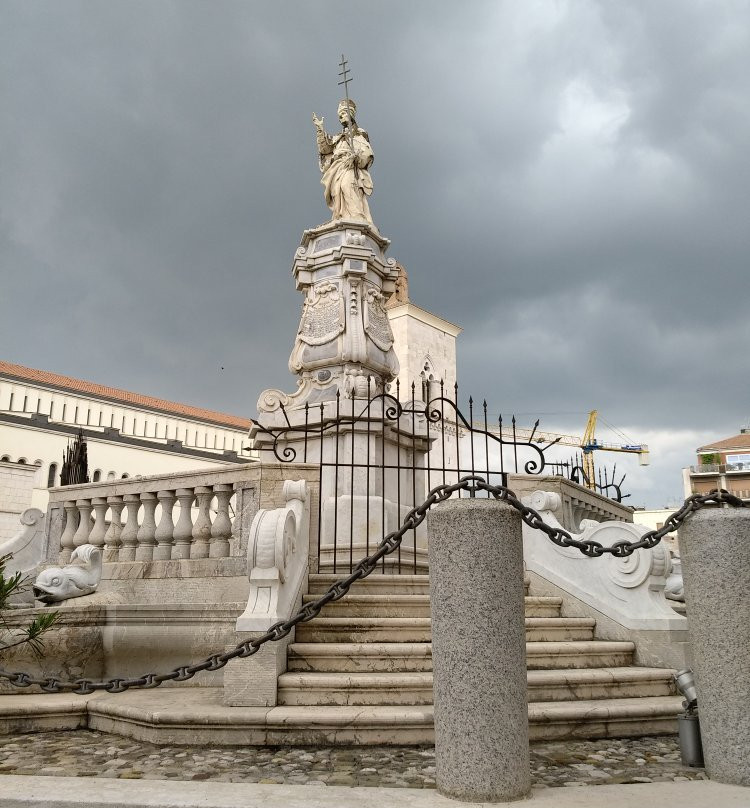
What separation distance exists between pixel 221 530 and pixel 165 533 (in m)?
0.79

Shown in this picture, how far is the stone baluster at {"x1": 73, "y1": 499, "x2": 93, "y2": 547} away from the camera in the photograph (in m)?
7.72

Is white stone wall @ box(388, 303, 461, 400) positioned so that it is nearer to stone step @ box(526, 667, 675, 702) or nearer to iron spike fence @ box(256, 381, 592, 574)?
iron spike fence @ box(256, 381, 592, 574)

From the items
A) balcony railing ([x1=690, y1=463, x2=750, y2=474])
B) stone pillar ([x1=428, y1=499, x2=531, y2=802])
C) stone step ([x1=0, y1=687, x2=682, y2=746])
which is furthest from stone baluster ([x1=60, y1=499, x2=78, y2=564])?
balcony railing ([x1=690, y1=463, x2=750, y2=474])

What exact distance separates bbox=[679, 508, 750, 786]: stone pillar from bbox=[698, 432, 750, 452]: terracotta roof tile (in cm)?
7289

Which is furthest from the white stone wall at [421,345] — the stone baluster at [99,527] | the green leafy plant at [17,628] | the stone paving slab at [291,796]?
→ the stone paving slab at [291,796]

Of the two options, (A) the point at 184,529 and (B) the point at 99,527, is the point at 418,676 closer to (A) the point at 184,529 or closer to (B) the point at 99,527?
(A) the point at 184,529

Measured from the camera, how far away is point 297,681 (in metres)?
4.68

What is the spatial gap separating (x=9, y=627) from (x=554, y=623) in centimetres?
457

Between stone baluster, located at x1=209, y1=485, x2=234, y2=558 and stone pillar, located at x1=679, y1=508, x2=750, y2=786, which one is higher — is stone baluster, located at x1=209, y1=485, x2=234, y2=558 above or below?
above

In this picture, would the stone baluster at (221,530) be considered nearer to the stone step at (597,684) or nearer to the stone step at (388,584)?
the stone step at (388,584)

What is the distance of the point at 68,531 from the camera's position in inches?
311

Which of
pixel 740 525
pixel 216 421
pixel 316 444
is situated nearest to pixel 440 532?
pixel 740 525

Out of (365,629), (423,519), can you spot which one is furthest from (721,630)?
(365,629)

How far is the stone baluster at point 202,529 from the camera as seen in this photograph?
6.84 metres
